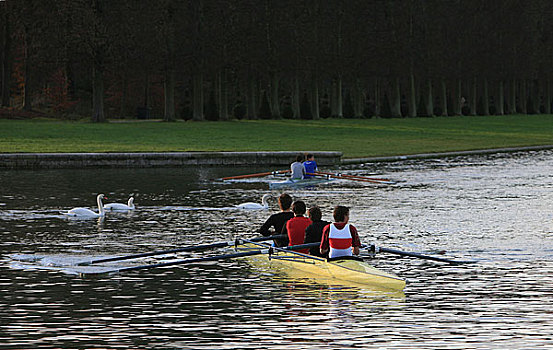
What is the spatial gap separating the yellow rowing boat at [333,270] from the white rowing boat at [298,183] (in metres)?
16.2

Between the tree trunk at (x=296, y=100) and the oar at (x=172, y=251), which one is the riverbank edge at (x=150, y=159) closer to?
the oar at (x=172, y=251)

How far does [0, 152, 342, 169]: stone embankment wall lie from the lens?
42.5 metres

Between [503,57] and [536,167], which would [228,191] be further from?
[503,57]

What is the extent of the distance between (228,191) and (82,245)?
12.6 meters

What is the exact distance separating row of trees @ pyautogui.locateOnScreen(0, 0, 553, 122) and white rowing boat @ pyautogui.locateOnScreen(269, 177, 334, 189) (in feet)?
148

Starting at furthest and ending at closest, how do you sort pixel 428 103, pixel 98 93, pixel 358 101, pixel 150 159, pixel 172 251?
pixel 428 103
pixel 358 101
pixel 98 93
pixel 150 159
pixel 172 251

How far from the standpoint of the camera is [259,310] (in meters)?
13.8

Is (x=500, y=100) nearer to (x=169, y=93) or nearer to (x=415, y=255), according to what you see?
(x=169, y=93)

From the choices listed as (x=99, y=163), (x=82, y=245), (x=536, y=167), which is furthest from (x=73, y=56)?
(x=82, y=245)

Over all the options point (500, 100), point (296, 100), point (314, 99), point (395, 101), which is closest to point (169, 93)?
point (296, 100)

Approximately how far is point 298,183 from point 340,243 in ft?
61.2

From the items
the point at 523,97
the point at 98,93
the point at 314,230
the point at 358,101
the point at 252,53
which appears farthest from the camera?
the point at 523,97

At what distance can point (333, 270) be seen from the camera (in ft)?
52.6

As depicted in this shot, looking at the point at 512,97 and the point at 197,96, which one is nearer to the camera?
the point at 197,96
